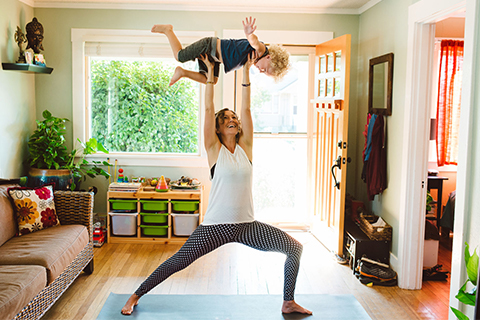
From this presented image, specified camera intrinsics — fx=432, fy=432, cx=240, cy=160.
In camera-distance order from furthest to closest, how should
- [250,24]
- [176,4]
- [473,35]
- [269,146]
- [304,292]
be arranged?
[269,146], [176,4], [304,292], [473,35], [250,24]

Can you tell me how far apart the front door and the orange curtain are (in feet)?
5.35

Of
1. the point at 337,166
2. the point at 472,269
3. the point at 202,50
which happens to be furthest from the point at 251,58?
the point at 337,166

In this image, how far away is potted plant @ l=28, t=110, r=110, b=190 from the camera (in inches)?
177

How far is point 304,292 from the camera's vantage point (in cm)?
353

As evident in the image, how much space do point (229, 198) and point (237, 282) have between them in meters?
1.31

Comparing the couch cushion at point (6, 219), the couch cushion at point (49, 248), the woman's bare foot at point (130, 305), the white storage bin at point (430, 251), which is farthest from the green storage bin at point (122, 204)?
the white storage bin at point (430, 251)

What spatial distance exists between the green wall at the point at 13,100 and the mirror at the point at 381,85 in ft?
12.0

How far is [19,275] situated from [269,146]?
330 centimetres

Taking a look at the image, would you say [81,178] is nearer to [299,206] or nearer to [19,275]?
[19,275]

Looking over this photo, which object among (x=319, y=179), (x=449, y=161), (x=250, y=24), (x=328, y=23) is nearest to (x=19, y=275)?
(x=250, y=24)

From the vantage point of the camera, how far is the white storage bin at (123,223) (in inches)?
185

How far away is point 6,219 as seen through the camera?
10.8 feet

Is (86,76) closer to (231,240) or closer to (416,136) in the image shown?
(231,240)

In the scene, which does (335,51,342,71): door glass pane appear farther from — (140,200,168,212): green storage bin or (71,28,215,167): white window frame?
(140,200,168,212): green storage bin
